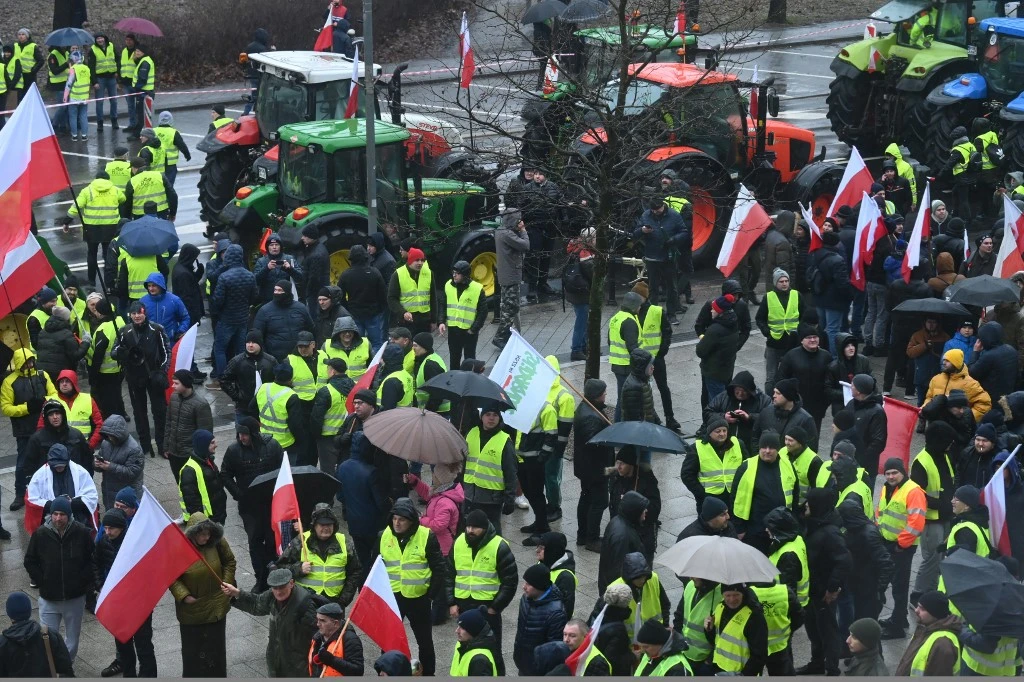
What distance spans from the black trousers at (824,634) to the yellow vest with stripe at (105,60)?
2053 centimetres

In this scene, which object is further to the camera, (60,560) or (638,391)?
(638,391)

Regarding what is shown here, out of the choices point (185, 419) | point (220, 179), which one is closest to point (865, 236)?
point (185, 419)

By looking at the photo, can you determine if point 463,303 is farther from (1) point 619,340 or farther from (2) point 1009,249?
(2) point 1009,249

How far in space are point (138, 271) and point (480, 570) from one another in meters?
7.64

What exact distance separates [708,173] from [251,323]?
20.5ft

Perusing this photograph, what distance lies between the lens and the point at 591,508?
1305cm

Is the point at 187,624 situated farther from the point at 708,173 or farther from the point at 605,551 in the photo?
the point at 708,173

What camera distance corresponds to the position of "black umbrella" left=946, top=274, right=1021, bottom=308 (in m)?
15.0

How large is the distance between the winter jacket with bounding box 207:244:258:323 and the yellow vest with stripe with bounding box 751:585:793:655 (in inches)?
304

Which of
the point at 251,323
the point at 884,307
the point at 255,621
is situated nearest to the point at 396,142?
the point at 251,323

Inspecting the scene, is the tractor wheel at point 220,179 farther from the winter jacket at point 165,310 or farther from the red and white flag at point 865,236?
the red and white flag at point 865,236

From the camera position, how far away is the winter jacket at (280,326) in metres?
15.2

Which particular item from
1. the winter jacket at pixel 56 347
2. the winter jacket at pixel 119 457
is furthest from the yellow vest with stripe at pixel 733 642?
the winter jacket at pixel 56 347

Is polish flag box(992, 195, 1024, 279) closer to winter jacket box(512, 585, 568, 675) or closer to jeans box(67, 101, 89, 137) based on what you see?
winter jacket box(512, 585, 568, 675)
